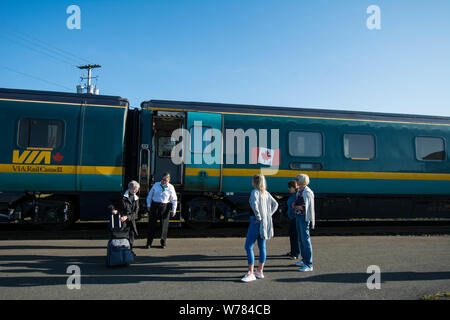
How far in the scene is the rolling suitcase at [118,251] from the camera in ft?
18.9

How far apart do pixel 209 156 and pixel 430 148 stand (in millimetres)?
7645

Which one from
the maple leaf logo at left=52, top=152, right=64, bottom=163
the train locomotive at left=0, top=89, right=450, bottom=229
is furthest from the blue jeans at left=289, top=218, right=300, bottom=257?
the maple leaf logo at left=52, top=152, right=64, bottom=163

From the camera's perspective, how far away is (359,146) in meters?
10.3

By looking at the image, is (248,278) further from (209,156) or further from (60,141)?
(60,141)

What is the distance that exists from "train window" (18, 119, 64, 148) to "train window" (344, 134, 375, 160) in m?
8.64

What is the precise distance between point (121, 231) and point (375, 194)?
319 inches

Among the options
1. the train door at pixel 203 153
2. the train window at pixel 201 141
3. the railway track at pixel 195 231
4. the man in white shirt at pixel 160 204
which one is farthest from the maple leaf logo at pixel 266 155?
the man in white shirt at pixel 160 204

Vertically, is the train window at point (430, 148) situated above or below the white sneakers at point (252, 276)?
above

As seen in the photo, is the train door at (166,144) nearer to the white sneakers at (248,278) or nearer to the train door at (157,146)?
the train door at (157,146)

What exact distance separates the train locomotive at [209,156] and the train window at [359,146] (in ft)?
0.11

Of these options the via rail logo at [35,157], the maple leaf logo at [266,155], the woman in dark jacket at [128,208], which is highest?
the maple leaf logo at [266,155]

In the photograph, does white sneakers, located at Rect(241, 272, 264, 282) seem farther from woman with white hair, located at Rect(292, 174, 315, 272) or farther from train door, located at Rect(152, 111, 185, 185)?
train door, located at Rect(152, 111, 185, 185)

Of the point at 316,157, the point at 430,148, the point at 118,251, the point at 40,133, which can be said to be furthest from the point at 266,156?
the point at 40,133
